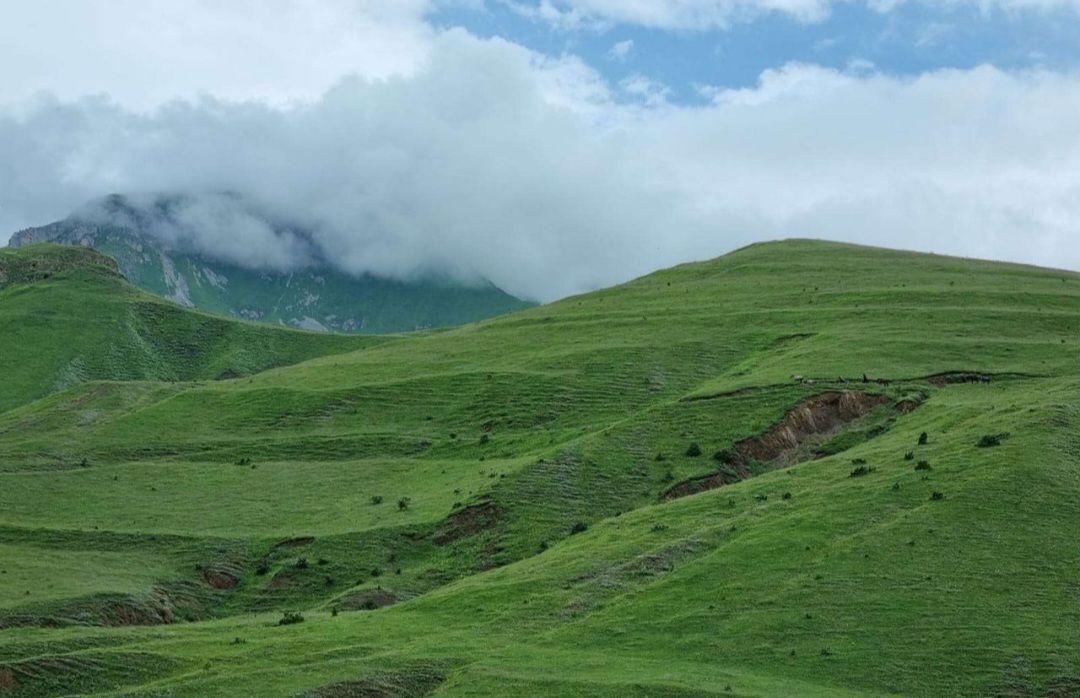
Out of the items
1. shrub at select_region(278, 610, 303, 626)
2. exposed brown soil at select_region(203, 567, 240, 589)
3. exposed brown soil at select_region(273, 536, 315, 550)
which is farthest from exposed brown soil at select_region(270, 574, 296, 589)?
shrub at select_region(278, 610, 303, 626)

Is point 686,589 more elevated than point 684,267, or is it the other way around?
point 684,267

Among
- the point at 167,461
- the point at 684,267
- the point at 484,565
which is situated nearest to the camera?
the point at 484,565

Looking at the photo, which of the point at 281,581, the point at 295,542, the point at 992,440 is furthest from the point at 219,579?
the point at 992,440

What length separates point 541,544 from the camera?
64.1 meters

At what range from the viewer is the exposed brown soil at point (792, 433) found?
70.9 m

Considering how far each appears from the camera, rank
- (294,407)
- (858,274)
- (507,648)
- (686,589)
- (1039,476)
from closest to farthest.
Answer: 1. (507,648)
2. (686,589)
3. (1039,476)
4. (294,407)
5. (858,274)

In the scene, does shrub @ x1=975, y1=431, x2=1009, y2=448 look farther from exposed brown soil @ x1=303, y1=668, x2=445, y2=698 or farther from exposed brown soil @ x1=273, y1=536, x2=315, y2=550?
exposed brown soil @ x1=273, y1=536, x2=315, y2=550

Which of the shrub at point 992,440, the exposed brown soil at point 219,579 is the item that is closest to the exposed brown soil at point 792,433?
the shrub at point 992,440

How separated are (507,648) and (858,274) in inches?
3584

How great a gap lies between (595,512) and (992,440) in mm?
21370

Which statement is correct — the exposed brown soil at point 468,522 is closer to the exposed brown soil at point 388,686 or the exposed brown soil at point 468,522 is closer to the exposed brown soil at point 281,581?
the exposed brown soil at point 281,581

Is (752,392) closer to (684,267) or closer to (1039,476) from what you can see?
(1039,476)

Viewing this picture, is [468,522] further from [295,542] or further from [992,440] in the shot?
[992,440]

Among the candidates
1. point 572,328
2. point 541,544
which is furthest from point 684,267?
point 541,544
